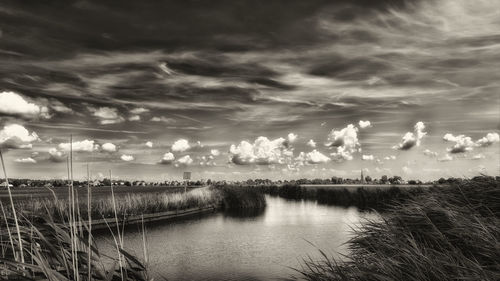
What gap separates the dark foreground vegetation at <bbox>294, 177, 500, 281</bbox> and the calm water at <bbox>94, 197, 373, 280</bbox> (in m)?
1.45

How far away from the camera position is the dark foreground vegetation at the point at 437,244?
511 cm

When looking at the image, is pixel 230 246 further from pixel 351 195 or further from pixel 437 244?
pixel 351 195

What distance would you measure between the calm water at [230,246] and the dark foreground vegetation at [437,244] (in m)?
1.45

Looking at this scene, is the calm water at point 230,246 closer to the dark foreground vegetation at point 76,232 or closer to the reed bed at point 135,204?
the dark foreground vegetation at point 76,232

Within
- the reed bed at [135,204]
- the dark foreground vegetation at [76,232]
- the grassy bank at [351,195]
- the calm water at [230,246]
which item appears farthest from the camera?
the grassy bank at [351,195]

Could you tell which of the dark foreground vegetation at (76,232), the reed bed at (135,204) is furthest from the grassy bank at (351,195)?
the reed bed at (135,204)

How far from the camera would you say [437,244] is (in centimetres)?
734

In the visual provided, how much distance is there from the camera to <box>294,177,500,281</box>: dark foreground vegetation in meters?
5.11

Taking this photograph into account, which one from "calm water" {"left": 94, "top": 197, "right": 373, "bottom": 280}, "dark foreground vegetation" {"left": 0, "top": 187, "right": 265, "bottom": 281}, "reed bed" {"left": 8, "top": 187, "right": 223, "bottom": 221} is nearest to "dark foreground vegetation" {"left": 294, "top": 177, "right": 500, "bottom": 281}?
"calm water" {"left": 94, "top": 197, "right": 373, "bottom": 280}

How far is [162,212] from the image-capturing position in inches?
1180

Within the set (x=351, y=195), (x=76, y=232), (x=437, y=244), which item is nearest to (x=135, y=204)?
(x=437, y=244)

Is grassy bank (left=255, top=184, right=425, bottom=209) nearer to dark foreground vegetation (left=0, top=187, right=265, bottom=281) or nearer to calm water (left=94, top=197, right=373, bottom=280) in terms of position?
dark foreground vegetation (left=0, top=187, right=265, bottom=281)

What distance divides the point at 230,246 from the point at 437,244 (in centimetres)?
1247

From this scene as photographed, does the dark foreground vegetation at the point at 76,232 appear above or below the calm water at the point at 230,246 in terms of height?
above
